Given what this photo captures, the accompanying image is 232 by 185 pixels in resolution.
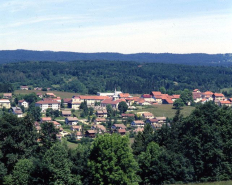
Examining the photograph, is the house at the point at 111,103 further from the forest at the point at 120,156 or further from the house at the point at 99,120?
the forest at the point at 120,156

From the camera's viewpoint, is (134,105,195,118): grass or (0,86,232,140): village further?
(134,105,195,118): grass

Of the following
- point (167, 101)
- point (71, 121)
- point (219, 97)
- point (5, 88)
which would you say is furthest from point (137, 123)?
point (5, 88)

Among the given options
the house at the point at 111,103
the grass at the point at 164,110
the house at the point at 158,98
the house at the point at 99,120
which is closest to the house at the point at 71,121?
the house at the point at 99,120

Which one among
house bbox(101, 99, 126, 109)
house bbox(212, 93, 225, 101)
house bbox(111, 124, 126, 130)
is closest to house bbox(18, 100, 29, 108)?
house bbox(101, 99, 126, 109)

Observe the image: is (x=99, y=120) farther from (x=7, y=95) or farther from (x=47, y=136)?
(x=47, y=136)

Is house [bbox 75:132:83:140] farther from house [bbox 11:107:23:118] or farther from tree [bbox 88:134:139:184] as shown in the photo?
tree [bbox 88:134:139:184]

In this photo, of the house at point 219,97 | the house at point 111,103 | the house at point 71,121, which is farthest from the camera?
the house at point 219,97

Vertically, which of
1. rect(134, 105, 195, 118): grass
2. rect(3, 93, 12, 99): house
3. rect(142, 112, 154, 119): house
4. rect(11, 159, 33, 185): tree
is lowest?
rect(134, 105, 195, 118): grass

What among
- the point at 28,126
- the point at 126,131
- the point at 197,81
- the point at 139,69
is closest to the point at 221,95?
the point at 197,81
